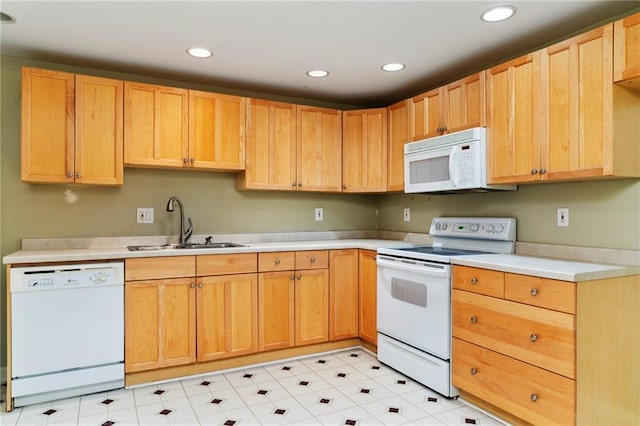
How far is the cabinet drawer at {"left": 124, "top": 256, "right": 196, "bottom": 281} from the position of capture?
2744 millimetres

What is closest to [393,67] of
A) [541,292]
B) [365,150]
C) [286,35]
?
[365,150]

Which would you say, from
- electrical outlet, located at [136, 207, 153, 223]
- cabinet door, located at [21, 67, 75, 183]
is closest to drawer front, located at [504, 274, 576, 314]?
electrical outlet, located at [136, 207, 153, 223]

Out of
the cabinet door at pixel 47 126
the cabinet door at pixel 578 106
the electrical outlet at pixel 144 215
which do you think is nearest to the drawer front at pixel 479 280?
the cabinet door at pixel 578 106

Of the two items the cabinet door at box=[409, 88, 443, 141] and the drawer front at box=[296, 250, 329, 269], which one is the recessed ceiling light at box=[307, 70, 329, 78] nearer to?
the cabinet door at box=[409, 88, 443, 141]

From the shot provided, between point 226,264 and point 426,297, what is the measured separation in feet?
4.71

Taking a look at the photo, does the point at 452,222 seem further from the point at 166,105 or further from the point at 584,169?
the point at 166,105

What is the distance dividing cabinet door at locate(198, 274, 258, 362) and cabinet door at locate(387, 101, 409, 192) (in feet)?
4.80

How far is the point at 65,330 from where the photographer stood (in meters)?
2.55

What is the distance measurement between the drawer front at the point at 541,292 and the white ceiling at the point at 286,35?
4.72 feet

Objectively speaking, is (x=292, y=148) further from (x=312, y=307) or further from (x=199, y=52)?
(x=312, y=307)

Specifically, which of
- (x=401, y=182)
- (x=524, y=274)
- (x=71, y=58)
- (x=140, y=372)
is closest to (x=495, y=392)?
(x=524, y=274)

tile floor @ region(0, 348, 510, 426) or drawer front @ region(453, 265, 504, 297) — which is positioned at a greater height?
drawer front @ region(453, 265, 504, 297)

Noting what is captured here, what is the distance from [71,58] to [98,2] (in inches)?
39.8

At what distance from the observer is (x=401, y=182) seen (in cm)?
355
